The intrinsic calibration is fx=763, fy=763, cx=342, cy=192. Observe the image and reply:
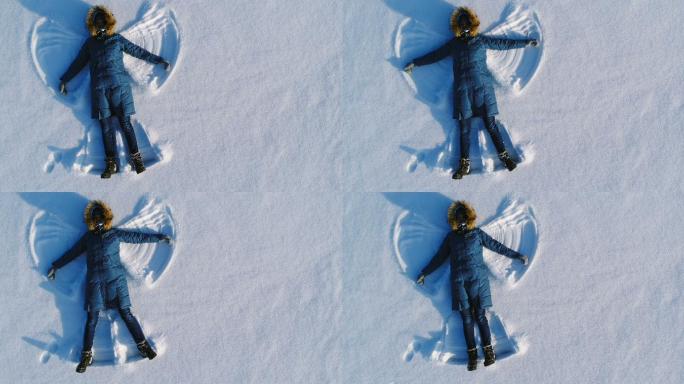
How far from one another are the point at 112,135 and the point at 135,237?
67cm

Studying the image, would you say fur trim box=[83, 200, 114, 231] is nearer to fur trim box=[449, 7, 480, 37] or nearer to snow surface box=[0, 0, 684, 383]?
snow surface box=[0, 0, 684, 383]

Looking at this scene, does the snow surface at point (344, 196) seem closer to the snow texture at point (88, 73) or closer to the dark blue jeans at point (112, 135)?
the snow texture at point (88, 73)

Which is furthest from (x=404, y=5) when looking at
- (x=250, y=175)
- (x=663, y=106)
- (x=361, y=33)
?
(x=663, y=106)

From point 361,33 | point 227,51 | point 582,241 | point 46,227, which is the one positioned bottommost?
point 46,227

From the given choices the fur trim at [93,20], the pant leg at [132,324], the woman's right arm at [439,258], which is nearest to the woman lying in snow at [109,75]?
the fur trim at [93,20]

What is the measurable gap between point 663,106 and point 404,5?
1.80 metres

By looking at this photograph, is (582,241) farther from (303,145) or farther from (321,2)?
(321,2)

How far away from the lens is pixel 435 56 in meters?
4.84

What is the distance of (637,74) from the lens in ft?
16.2

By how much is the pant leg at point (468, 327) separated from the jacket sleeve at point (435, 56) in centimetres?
159

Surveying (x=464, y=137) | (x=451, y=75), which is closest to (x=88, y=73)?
(x=451, y=75)

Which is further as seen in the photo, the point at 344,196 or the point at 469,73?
the point at 344,196

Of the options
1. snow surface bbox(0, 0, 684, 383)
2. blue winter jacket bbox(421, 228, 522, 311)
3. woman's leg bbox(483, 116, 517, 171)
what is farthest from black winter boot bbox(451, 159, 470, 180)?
blue winter jacket bbox(421, 228, 522, 311)

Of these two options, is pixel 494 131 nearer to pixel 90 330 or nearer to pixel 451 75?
pixel 451 75
